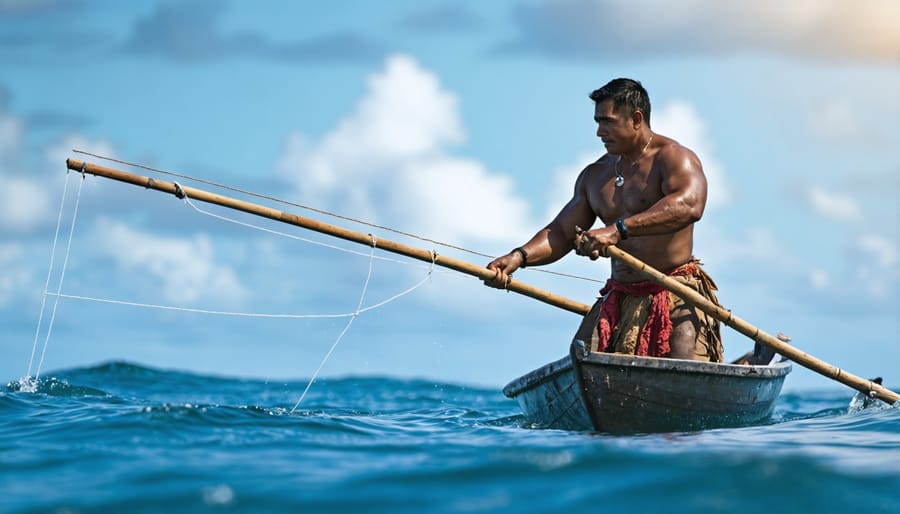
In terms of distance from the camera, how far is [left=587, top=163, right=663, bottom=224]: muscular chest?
8.43 m

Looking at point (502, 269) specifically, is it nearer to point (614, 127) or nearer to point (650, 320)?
point (650, 320)

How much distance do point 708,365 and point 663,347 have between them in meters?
0.60

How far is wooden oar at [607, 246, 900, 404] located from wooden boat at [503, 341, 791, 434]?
28cm

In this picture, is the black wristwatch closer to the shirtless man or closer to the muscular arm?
the shirtless man

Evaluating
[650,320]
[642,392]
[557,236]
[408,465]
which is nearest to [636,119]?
[557,236]

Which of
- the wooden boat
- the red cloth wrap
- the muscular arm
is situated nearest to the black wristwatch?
the red cloth wrap

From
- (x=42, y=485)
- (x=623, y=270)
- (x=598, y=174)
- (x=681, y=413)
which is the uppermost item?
(x=598, y=174)

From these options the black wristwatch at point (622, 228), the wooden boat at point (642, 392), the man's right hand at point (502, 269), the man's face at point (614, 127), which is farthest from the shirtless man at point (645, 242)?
the man's right hand at point (502, 269)

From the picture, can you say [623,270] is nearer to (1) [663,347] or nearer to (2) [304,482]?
(1) [663,347]

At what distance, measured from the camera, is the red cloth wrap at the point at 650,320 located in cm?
844

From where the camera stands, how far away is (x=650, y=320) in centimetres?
848

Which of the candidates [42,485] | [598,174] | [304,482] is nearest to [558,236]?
[598,174]

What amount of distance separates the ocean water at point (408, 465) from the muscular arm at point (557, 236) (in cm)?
133

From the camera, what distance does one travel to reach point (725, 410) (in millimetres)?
8344
